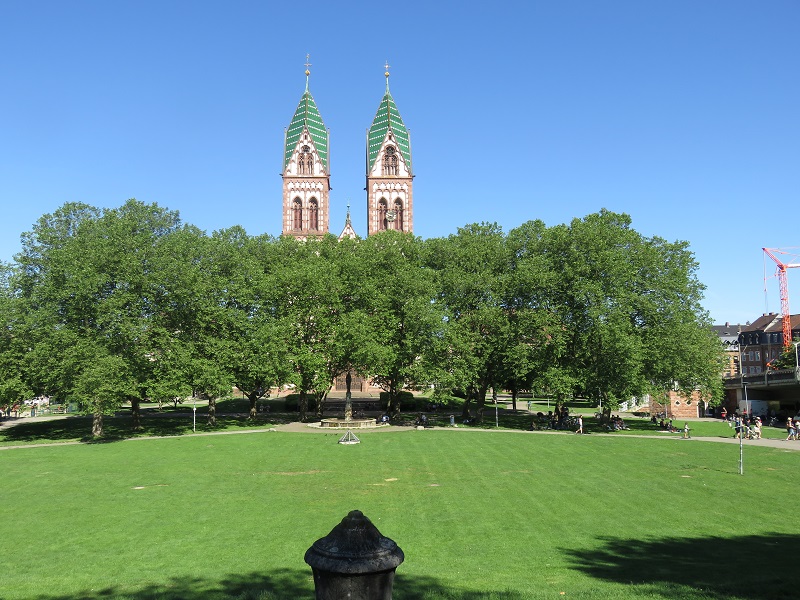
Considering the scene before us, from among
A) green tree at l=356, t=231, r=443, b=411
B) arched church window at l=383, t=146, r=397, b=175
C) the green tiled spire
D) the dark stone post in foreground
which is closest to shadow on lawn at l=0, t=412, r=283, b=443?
green tree at l=356, t=231, r=443, b=411

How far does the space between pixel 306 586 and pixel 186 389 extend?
33957 mm

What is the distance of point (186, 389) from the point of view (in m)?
42.0

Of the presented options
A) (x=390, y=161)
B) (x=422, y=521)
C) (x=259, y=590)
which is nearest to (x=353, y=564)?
(x=259, y=590)

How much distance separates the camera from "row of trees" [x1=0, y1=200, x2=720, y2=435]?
133 ft

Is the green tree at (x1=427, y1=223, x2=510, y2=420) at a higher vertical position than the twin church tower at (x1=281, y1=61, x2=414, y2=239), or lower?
lower

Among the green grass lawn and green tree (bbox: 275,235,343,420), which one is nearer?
the green grass lawn

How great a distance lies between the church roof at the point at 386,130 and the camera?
94.2 m

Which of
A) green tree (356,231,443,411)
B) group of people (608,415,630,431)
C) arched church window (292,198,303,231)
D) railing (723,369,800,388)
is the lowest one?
group of people (608,415,630,431)

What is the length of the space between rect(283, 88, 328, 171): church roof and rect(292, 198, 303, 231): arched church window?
21.2 feet

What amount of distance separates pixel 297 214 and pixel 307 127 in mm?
14483

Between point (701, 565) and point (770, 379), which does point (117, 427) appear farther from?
point (770, 379)

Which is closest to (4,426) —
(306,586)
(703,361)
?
(306,586)

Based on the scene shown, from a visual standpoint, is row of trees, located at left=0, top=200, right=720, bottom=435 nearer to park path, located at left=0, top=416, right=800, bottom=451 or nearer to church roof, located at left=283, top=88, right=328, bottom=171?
park path, located at left=0, top=416, right=800, bottom=451

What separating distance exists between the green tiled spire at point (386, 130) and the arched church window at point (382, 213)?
19.2ft
